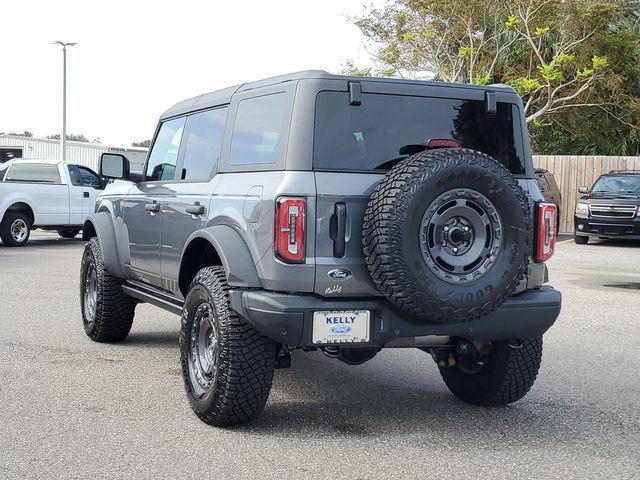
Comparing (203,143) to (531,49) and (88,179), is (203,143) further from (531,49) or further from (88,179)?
(531,49)

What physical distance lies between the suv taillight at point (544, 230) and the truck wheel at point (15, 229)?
49.1 feet

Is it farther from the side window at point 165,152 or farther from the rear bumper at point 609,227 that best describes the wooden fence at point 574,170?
the side window at point 165,152

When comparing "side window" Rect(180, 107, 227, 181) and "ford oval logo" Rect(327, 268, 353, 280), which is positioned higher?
"side window" Rect(180, 107, 227, 181)

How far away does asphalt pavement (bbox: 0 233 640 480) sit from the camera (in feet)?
14.9

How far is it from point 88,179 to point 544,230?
1579cm

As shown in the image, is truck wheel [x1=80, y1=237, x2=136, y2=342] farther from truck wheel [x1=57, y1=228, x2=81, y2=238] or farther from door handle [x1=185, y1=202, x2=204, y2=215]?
truck wheel [x1=57, y1=228, x2=81, y2=238]

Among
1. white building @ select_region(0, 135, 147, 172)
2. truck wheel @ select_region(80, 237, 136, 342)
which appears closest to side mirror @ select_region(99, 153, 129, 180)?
truck wheel @ select_region(80, 237, 136, 342)

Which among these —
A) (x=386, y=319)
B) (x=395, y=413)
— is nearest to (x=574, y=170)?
(x=395, y=413)

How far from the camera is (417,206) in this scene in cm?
470

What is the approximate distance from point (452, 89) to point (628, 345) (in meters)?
3.86

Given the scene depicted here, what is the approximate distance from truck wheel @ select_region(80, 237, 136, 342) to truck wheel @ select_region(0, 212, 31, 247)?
36.8ft

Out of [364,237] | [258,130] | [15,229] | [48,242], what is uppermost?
[258,130]

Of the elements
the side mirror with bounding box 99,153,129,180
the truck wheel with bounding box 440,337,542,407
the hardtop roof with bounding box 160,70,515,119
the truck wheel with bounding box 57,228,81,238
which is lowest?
the truck wheel with bounding box 57,228,81,238

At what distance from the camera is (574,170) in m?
25.0
